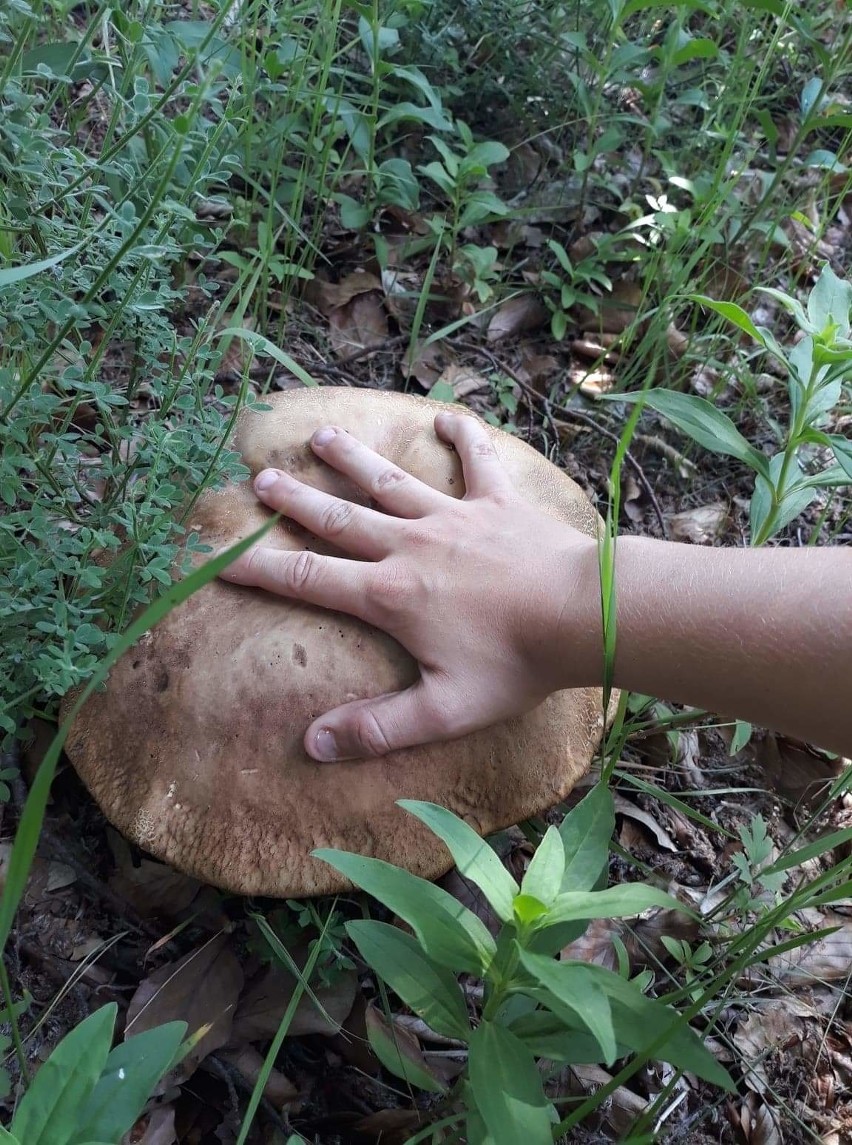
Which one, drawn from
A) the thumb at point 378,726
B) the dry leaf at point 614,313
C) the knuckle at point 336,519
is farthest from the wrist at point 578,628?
the dry leaf at point 614,313

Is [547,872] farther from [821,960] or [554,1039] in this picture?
[821,960]

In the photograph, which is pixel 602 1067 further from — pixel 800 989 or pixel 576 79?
pixel 576 79

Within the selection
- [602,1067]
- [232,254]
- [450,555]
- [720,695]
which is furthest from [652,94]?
[602,1067]

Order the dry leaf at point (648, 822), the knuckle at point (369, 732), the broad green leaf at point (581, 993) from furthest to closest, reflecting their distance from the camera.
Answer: the dry leaf at point (648, 822)
the knuckle at point (369, 732)
the broad green leaf at point (581, 993)

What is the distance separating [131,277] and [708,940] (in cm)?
195

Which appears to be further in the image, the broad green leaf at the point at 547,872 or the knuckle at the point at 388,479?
the knuckle at the point at 388,479

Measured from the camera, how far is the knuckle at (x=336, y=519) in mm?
1629

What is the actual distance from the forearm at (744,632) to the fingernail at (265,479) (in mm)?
727

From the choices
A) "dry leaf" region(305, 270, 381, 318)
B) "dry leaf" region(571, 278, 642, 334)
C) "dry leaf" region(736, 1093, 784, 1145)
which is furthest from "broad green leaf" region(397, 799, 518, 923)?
"dry leaf" region(571, 278, 642, 334)

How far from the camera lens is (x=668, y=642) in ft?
4.64

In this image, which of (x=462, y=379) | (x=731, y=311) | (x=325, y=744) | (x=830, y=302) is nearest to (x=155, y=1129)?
(x=325, y=744)

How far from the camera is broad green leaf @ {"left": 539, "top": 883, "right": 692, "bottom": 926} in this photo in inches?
39.4

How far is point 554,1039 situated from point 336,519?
994 mm

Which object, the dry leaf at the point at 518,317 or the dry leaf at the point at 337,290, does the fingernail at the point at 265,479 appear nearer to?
the dry leaf at the point at 337,290
